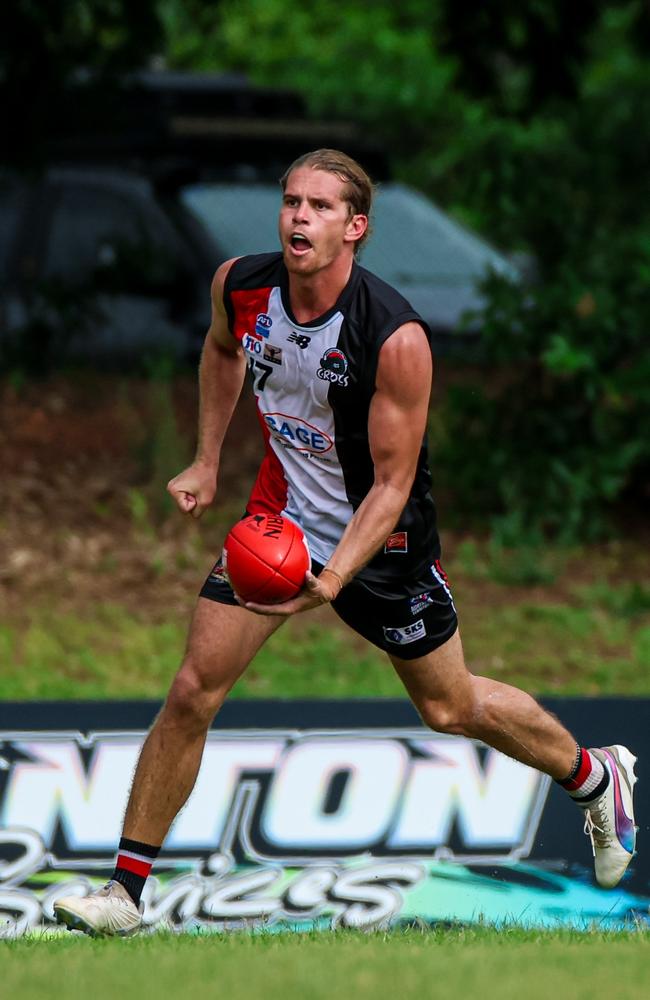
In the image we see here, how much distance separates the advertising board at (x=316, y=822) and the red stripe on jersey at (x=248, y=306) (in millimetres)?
1696

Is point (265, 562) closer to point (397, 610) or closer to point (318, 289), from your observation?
point (397, 610)

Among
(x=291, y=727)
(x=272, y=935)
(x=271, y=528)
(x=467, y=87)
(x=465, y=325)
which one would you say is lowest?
(x=272, y=935)

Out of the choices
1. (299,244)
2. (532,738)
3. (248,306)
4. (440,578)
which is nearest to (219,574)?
(440,578)

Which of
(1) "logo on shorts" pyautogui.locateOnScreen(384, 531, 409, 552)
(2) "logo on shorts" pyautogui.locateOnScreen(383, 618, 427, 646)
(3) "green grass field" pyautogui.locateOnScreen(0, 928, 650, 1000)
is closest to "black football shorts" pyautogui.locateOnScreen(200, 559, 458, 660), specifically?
(2) "logo on shorts" pyautogui.locateOnScreen(383, 618, 427, 646)

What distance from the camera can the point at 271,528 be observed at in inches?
212

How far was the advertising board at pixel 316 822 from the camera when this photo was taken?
261 inches

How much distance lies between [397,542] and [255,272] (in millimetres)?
986

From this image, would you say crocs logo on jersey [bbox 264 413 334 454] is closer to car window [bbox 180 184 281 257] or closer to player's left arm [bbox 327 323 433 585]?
player's left arm [bbox 327 323 433 585]

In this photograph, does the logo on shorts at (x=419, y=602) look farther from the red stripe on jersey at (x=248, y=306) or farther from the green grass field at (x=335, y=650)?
the green grass field at (x=335, y=650)

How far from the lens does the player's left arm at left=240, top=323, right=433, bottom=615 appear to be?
541cm

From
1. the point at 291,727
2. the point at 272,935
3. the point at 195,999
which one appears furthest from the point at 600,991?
the point at 291,727

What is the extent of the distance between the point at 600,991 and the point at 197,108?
1001cm

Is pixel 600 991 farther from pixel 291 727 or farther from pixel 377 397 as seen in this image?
pixel 291 727

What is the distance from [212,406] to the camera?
6078 mm
